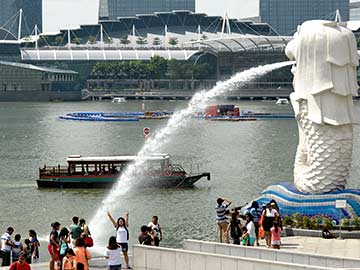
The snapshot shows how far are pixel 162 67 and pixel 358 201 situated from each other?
156760 millimetres

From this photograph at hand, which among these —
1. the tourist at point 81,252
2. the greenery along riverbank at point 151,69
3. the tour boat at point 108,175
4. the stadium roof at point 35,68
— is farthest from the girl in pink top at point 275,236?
the greenery along riverbank at point 151,69

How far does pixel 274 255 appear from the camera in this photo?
20172 mm

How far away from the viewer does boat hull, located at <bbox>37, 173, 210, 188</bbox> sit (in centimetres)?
4516

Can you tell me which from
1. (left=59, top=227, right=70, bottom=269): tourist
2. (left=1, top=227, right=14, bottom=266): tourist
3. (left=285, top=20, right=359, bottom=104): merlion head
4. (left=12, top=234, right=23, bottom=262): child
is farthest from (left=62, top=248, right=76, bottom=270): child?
(left=285, top=20, right=359, bottom=104): merlion head

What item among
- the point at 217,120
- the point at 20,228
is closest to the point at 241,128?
the point at 217,120

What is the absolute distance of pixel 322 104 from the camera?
28.0 m

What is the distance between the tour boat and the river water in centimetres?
66

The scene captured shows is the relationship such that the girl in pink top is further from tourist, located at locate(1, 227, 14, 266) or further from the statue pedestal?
tourist, located at locate(1, 227, 14, 266)

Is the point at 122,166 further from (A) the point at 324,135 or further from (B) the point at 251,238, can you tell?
(B) the point at 251,238

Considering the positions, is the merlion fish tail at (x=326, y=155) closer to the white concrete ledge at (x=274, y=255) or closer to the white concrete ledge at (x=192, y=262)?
the white concrete ledge at (x=274, y=255)

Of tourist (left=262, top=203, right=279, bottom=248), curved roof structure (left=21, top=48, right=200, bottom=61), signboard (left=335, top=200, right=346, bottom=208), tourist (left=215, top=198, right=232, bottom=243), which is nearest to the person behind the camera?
tourist (left=262, top=203, right=279, bottom=248)

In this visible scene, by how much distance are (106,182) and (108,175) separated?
0.35 m

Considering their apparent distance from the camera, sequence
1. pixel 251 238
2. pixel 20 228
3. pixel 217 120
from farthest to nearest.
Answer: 1. pixel 217 120
2. pixel 20 228
3. pixel 251 238

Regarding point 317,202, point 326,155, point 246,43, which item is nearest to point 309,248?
point 317,202
